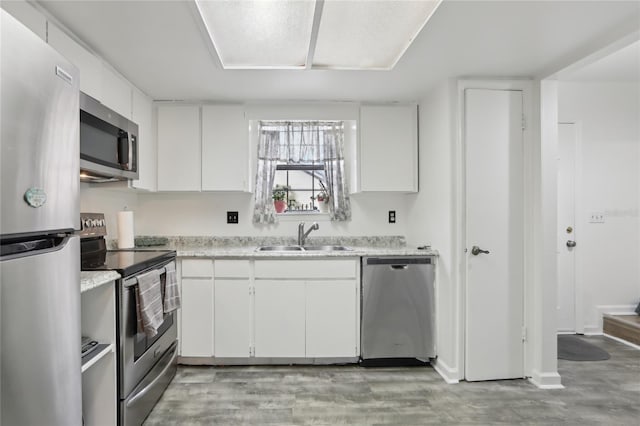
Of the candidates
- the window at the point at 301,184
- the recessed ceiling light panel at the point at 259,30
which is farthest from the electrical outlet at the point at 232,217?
the recessed ceiling light panel at the point at 259,30

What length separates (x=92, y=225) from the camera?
235cm

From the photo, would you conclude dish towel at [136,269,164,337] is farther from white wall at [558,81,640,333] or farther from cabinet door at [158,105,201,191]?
white wall at [558,81,640,333]

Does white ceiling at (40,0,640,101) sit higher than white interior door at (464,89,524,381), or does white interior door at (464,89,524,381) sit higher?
white ceiling at (40,0,640,101)

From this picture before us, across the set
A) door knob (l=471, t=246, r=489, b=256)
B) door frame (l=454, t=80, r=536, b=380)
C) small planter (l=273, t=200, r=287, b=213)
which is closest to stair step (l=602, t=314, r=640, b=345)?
door frame (l=454, t=80, r=536, b=380)

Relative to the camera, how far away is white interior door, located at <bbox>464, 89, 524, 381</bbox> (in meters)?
2.41

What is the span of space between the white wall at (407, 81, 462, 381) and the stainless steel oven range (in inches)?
78.6

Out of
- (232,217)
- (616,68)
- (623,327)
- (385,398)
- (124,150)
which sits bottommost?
(385,398)

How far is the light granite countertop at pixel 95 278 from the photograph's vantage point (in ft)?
4.52

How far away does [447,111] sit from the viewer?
97.2 inches

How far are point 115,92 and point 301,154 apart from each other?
165 cm

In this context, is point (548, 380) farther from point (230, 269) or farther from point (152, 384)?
point (152, 384)

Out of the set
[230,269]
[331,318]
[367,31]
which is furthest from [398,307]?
[367,31]

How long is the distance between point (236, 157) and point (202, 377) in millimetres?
1776

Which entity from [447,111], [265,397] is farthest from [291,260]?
[447,111]
